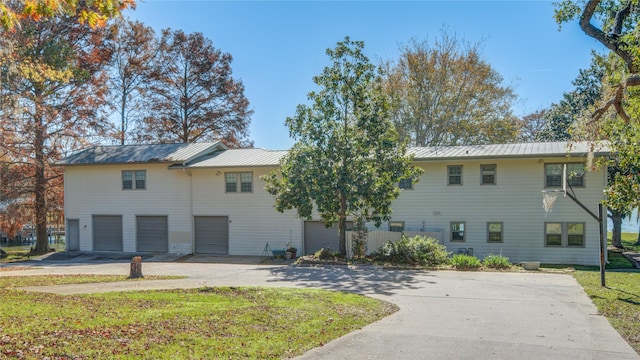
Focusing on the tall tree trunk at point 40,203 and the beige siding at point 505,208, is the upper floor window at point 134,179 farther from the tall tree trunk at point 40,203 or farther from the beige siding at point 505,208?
the beige siding at point 505,208

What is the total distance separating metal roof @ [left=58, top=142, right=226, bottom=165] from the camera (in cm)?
2734

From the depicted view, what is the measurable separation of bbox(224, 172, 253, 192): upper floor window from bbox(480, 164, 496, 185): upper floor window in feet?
37.0

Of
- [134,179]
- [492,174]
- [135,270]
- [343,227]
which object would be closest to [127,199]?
[134,179]

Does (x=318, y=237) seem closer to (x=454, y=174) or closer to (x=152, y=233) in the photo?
(x=454, y=174)

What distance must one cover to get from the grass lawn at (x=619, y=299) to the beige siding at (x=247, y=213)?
13.2 m

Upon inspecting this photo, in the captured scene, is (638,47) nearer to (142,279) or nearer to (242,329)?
(242,329)

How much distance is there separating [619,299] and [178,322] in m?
10.0

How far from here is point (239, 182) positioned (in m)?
26.3

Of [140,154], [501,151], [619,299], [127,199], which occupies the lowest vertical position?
[619,299]

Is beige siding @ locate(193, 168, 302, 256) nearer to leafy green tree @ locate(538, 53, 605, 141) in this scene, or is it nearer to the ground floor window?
the ground floor window

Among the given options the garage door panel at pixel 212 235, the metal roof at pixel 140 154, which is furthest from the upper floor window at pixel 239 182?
the metal roof at pixel 140 154

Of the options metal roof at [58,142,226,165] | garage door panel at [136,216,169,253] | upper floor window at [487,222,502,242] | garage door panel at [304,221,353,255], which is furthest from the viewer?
metal roof at [58,142,226,165]

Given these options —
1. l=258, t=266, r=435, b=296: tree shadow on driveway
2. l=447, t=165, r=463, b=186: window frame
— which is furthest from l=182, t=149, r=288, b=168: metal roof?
l=447, t=165, r=463, b=186: window frame

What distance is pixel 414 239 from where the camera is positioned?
2047 cm
